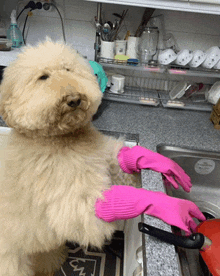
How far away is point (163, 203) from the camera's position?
567mm

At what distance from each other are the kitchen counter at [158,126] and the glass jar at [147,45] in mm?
273

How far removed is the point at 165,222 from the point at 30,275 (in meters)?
0.56

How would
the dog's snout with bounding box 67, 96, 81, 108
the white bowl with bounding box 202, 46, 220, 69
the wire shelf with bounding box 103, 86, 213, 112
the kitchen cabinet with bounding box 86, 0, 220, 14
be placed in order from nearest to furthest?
the dog's snout with bounding box 67, 96, 81, 108, the kitchen cabinet with bounding box 86, 0, 220, 14, the white bowl with bounding box 202, 46, 220, 69, the wire shelf with bounding box 103, 86, 213, 112

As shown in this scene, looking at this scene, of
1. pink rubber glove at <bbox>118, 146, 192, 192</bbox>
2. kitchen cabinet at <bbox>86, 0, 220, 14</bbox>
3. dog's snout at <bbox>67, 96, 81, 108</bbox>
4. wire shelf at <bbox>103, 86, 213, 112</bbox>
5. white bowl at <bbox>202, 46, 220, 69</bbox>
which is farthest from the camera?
wire shelf at <bbox>103, 86, 213, 112</bbox>

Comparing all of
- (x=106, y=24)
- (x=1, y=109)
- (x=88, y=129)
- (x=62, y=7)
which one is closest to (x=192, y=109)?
(x=106, y=24)

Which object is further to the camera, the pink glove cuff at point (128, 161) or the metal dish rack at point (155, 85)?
the metal dish rack at point (155, 85)

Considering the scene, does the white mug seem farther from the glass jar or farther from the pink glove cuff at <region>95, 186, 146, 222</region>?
the pink glove cuff at <region>95, 186, 146, 222</region>

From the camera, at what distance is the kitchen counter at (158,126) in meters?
0.95

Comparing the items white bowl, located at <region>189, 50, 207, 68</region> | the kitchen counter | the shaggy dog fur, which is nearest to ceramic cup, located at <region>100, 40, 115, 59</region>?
the kitchen counter

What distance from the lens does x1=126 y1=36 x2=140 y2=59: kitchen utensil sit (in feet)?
3.79

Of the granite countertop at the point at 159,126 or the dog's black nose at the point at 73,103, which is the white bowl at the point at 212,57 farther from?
the dog's black nose at the point at 73,103

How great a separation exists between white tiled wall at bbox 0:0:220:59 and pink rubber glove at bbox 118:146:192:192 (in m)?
0.77

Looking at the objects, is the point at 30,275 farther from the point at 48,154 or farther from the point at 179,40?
the point at 179,40

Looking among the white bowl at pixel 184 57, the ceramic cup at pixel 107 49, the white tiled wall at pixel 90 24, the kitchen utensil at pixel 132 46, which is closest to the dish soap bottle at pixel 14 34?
the white tiled wall at pixel 90 24
